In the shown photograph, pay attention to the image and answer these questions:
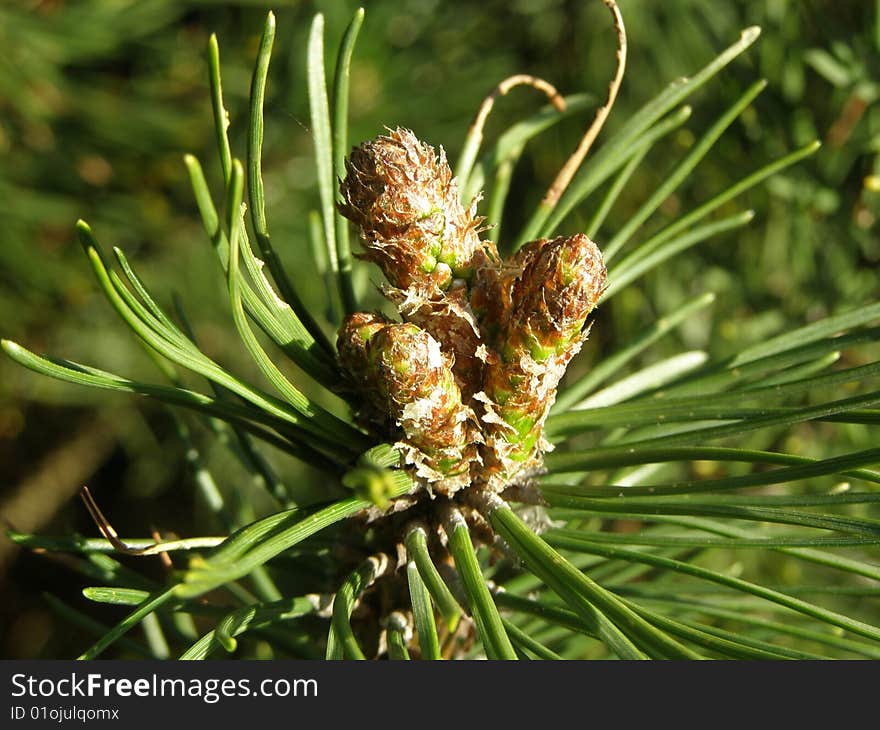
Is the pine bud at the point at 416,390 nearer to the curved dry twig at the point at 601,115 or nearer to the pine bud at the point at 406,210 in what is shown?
the pine bud at the point at 406,210

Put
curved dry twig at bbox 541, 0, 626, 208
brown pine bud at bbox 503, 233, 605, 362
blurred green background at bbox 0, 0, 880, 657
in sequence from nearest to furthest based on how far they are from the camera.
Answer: brown pine bud at bbox 503, 233, 605, 362 → curved dry twig at bbox 541, 0, 626, 208 → blurred green background at bbox 0, 0, 880, 657

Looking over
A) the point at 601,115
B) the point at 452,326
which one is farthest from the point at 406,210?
the point at 601,115

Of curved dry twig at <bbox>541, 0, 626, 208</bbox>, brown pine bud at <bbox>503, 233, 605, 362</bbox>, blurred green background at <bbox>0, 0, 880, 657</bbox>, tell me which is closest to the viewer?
brown pine bud at <bbox>503, 233, 605, 362</bbox>

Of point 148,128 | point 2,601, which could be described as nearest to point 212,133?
point 148,128

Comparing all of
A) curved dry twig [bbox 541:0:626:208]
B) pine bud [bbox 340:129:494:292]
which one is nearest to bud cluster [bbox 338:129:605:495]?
pine bud [bbox 340:129:494:292]

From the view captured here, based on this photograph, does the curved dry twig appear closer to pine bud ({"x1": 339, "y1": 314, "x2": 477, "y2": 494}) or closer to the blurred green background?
pine bud ({"x1": 339, "y1": 314, "x2": 477, "y2": 494})

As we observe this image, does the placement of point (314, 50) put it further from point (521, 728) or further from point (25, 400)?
point (25, 400)

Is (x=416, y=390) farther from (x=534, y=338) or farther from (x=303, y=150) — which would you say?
(x=303, y=150)
